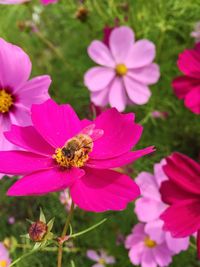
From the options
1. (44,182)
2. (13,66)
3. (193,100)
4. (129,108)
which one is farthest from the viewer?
(129,108)

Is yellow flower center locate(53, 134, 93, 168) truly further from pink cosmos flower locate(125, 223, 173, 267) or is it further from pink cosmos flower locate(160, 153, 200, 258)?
pink cosmos flower locate(125, 223, 173, 267)

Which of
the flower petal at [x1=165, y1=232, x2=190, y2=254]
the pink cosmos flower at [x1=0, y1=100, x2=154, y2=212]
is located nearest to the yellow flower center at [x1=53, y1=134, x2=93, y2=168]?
the pink cosmos flower at [x1=0, y1=100, x2=154, y2=212]

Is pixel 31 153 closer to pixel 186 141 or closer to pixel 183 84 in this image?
pixel 183 84

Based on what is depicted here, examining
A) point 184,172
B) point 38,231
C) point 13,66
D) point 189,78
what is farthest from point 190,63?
point 38,231

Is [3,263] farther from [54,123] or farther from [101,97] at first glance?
[101,97]

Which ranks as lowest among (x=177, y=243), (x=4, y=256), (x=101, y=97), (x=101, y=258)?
(x=101, y=258)

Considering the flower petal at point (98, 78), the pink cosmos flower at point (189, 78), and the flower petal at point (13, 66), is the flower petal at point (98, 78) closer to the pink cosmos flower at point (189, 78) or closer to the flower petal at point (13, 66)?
the pink cosmos flower at point (189, 78)
